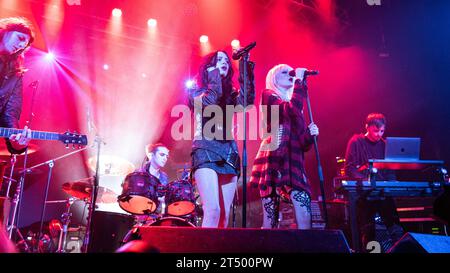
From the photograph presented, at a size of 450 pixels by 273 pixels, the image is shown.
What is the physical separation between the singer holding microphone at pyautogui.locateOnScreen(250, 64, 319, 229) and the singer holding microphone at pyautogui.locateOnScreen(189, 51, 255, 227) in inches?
21.1

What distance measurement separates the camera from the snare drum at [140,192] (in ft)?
16.7

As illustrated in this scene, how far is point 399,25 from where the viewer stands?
787 centimetres

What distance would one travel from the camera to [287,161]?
11.9 feet

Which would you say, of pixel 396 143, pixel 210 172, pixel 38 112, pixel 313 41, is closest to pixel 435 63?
pixel 313 41

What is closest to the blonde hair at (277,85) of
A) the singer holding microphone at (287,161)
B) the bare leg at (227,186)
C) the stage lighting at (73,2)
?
the singer holding microphone at (287,161)

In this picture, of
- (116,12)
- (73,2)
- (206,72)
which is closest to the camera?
(206,72)

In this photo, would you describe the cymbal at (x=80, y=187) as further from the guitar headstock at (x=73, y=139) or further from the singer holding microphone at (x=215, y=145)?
the singer holding microphone at (x=215, y=145)

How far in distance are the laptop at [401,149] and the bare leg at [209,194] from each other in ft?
9.86

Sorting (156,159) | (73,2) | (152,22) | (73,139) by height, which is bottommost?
(156,159)

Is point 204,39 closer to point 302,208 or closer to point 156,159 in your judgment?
point 156,159

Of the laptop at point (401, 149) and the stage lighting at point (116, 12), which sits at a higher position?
the stage lighting at point (116, 12)

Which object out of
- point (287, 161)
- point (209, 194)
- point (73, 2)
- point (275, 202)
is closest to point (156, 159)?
point (275, 202)

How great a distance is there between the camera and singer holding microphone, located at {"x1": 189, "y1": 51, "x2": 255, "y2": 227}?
3.02m

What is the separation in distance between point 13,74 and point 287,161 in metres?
3.23
